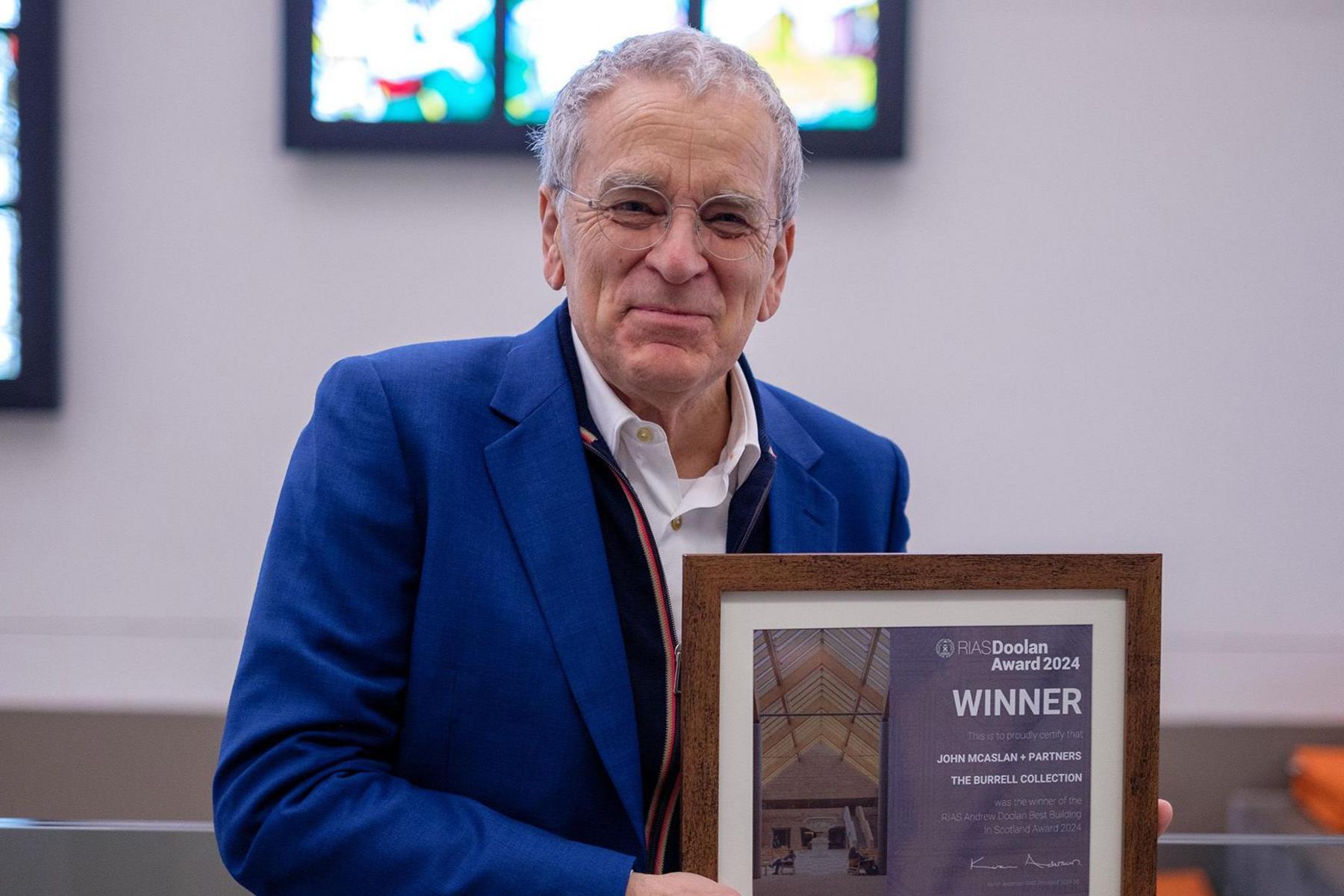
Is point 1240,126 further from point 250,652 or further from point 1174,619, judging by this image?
point 250,652

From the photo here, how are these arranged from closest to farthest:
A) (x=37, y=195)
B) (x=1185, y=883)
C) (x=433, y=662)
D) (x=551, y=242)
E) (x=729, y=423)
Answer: (x=433, y=662) → (x=551, y=242) → (x=729, y=423) → (x=1185, y=883) → (x=37, y=195)

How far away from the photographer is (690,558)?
0.90 meters

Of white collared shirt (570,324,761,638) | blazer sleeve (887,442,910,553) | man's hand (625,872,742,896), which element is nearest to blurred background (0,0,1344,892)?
blazer sleeve (887,442,910,553)

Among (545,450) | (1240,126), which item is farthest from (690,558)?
(1240,126)

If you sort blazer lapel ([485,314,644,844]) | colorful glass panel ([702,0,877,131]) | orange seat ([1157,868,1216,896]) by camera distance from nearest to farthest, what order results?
1. blazer lapel ([485,314,644,844])
2. orange seat ([1157,868,1216,896])
3. colorful glass panel ([702,0,877,131])

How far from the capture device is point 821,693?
3.02 ft

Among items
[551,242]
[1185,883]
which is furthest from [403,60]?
[1185,883]

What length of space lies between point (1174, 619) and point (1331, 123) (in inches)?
41.3

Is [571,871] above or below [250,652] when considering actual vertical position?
below

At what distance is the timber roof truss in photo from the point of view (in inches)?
35.9

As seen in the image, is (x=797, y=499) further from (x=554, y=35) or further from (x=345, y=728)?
(x=554, y=35)

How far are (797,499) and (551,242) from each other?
16.6 inches

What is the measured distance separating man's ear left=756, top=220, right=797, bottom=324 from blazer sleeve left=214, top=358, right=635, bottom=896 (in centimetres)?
44
